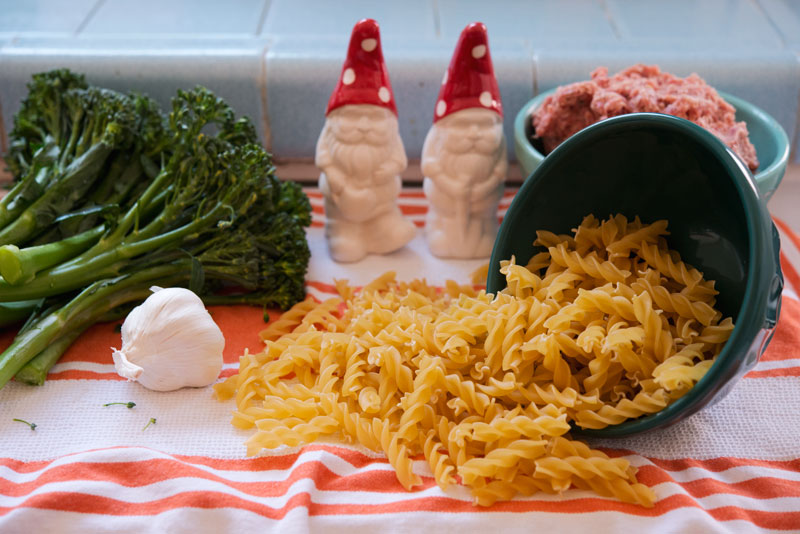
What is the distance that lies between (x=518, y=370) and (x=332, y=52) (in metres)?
0.84

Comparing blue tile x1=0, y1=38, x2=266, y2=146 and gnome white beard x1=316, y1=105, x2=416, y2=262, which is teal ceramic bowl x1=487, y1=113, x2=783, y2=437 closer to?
gnome white beard x1=316, y1=105, x2=416, y2=262

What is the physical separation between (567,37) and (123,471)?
1222mm

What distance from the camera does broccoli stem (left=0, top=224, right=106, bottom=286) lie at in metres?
1.01

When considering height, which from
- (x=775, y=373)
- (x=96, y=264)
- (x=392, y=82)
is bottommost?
(x=775, y=373)

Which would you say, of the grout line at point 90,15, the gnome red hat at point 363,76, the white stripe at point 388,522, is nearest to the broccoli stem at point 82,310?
the white stripe at point 388,522

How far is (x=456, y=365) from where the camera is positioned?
3.11ft

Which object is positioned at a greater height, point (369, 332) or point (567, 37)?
point (567, 37)

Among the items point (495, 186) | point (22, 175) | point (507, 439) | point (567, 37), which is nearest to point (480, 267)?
point (495, 186)

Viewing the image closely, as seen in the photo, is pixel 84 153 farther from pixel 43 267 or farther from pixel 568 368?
pixel 568 368

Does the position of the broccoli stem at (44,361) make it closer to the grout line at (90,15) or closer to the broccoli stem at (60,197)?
the broccoli stem at (60,197)

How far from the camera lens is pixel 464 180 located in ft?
4.15

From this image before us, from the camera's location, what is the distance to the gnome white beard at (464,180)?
4.06 feet

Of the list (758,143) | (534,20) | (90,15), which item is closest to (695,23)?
(534,20)

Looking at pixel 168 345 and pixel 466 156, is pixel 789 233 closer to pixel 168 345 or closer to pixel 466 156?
pixel 466 156
